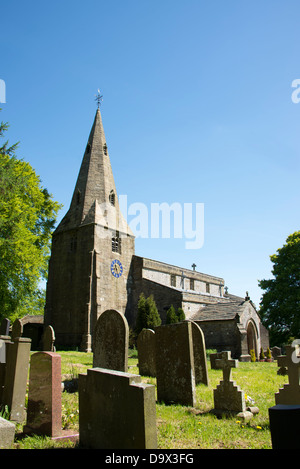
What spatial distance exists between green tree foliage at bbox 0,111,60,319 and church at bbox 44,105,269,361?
4600 millimetres

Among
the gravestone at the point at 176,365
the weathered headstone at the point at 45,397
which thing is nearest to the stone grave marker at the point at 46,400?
the weathered headstone at the point at 45,397

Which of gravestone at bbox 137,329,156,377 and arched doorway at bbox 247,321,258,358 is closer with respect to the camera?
gravestone at bbox 137,329,156,377

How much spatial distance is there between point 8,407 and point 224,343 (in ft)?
61.8

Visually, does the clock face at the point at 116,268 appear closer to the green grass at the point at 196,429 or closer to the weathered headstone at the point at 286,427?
the green grass at the point at 196,429

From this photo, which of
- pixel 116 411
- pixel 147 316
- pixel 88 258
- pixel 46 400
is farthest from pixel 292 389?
pixel 88 258

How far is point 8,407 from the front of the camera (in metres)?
5.70

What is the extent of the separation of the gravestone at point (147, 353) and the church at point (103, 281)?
40.6 feet

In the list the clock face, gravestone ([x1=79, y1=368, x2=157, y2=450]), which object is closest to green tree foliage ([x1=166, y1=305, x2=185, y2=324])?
the clock face

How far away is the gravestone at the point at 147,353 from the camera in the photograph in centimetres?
1044

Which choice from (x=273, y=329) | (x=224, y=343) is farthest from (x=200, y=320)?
(x=273, y=329)

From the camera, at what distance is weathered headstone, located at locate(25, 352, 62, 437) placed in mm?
4820

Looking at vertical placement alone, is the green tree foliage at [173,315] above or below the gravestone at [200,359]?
above

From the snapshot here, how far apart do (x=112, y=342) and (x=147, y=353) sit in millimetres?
4293

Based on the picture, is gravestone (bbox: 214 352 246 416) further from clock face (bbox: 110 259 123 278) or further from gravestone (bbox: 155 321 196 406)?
clock face (bbox: 110 259 123 278)
